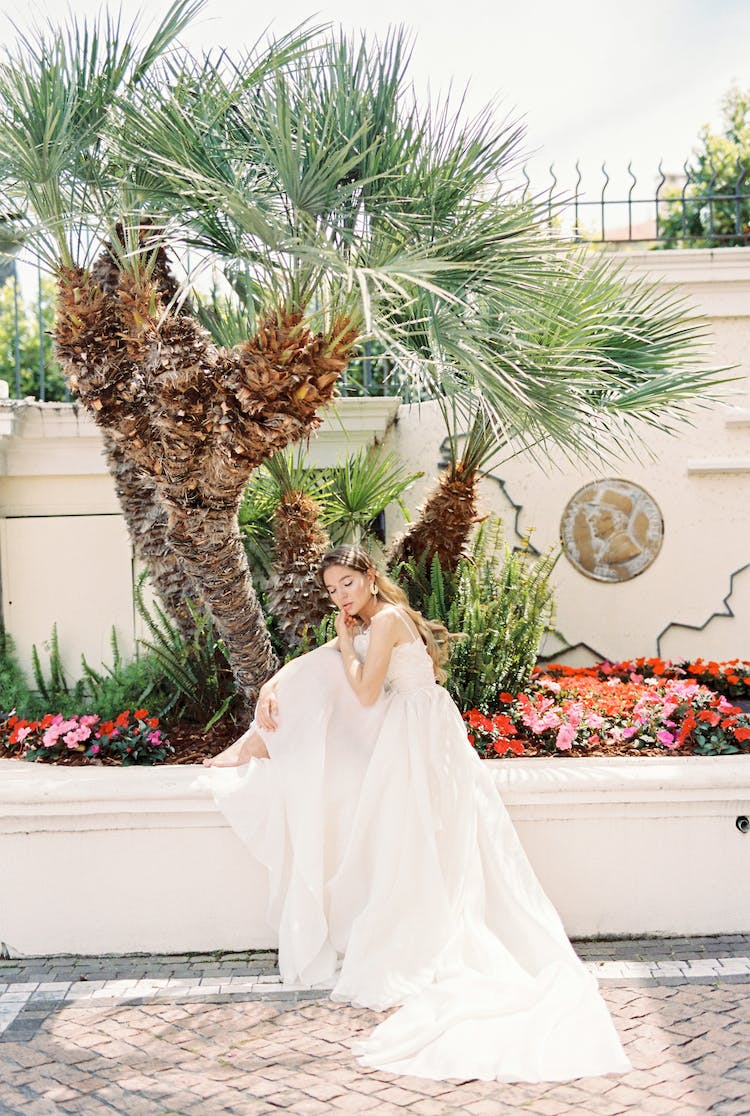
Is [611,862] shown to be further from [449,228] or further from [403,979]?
[449,228]

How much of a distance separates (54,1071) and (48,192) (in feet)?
10.8

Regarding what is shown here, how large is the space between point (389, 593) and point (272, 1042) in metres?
1.90

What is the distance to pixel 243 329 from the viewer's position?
562cm

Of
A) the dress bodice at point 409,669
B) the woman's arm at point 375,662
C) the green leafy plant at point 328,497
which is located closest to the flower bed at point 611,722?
the dress bodice at point 409,669

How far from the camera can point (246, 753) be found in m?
4.48

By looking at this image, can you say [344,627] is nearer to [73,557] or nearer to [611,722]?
[611,722]

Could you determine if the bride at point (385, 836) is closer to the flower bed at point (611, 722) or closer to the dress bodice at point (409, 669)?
the dress bodice at point (409, 669)

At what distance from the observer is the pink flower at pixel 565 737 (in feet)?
16.0

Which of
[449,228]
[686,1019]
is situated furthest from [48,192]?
[686,1019]

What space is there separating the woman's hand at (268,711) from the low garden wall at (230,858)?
1.21 ft

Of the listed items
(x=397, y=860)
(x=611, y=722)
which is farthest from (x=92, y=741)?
(x=611, y=722)

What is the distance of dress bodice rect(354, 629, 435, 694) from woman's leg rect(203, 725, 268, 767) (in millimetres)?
599

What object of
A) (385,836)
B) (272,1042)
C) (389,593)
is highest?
(389,593)

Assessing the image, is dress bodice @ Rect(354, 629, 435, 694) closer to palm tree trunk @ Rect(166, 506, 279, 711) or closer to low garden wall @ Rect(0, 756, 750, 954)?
low garden wall @ Rect(0, 756, 750, 954)
